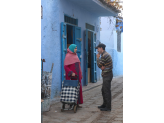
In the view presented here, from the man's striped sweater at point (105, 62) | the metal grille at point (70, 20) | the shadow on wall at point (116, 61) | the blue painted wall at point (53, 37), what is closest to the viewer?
the man's striped sweater at point (105, 62)

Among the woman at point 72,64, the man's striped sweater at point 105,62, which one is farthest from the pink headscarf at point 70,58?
the man's striped sweater at point 105,62

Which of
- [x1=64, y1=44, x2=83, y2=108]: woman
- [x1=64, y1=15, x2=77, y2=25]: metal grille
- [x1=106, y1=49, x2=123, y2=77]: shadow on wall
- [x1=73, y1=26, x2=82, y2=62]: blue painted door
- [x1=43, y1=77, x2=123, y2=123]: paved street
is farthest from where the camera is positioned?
[x1=106, y1=49, x2=123, y2=77]: shadow on wall

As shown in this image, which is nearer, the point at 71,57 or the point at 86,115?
the point at 86,115

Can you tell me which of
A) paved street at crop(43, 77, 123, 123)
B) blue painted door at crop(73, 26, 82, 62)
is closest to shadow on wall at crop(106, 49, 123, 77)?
blue painted door at crop(73, 26, 82, 62)

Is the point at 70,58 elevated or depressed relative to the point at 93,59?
depressed

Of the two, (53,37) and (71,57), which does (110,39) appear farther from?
(71,57)

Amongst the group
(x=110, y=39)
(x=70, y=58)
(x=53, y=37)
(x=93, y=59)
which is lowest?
(x=70, y=58)

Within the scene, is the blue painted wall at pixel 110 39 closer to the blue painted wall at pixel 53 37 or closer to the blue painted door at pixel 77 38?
the blue painted door at pixel 77 38

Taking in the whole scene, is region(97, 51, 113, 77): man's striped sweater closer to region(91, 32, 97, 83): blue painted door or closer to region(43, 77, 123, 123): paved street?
region(43, 77, 123, 123): paved street

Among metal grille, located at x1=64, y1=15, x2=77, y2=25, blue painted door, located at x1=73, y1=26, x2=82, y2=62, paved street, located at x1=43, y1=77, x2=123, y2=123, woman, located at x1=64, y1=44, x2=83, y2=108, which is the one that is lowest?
paved street, located at x1=43, y1=77, x2=123, y2=123

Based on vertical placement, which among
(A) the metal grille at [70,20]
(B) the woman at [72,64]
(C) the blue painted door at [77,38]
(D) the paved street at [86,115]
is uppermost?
(A) the metal grille at [70,20]

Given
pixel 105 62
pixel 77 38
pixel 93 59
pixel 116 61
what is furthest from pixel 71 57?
pixel 116 61
